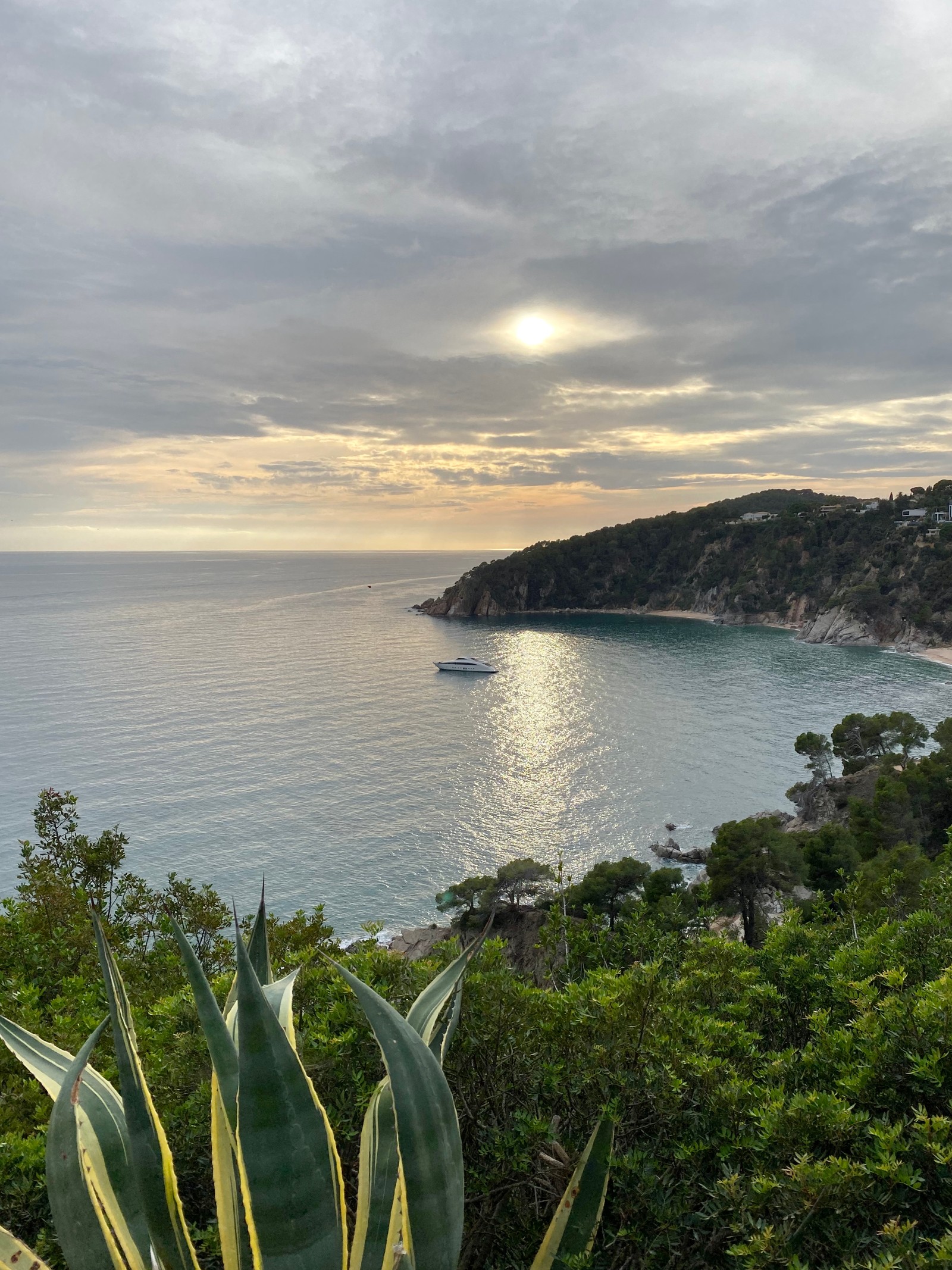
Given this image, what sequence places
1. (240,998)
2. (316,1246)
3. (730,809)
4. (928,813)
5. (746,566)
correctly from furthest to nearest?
(746,566), (730,809), (928,813), (316,1246), (240,998)

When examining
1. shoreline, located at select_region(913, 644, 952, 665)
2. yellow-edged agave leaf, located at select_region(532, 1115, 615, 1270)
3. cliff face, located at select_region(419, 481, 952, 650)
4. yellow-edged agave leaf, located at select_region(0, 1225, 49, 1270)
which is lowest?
shoreline, located at select_region(913, 644, 952, 665)

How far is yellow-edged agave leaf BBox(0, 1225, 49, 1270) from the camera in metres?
1.94

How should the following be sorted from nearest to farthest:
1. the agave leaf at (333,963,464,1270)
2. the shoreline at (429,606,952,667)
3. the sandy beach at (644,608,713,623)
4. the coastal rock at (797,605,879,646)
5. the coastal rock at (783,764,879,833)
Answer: the agave leaf at (333,963,464,1270)
the coastal rock at (783,764,879,833)
the shoreline at (429,606,952,667)
the coastal rock at (797,605,879,646)
the sandy beach at (644,608,713,623)

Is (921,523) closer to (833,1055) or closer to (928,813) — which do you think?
(928,813)

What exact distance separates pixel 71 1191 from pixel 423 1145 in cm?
106

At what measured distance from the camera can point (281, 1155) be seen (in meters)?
1.77

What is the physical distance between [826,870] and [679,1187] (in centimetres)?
2054

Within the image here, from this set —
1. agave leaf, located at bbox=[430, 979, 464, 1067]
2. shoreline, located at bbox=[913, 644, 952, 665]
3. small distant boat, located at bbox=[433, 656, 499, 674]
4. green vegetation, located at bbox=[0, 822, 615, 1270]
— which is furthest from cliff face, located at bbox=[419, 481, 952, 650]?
green vegetation, located at bbox=[0, 822, 615, 1270]

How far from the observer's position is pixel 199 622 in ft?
299

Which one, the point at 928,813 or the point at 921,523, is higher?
the point at 921,523

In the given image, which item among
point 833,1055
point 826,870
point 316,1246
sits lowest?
point 826,870

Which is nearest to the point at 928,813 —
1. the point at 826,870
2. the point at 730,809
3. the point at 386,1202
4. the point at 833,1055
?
the point at 826,870

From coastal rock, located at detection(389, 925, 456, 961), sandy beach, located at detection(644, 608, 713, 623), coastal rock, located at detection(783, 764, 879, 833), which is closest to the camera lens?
coastal rock, located at detection(389, 925, 456, 961)

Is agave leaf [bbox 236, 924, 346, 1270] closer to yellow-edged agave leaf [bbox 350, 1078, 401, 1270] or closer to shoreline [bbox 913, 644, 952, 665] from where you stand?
yellow-edged agave leaf [bbox 350, 1078, 401, 1270]
